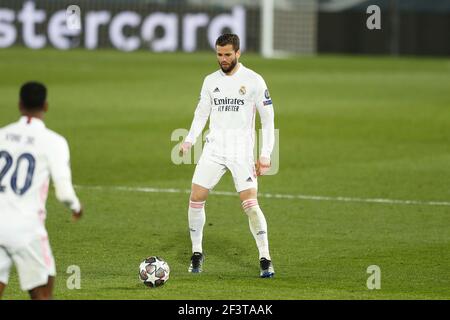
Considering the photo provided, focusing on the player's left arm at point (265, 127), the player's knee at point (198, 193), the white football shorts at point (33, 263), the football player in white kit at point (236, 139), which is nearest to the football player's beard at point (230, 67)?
the football player in white kit at point (236, 139)

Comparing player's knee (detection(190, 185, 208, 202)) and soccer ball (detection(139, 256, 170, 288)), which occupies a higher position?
player's knee (detection(190, 185, 208, 202))

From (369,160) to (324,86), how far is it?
12.8 meters

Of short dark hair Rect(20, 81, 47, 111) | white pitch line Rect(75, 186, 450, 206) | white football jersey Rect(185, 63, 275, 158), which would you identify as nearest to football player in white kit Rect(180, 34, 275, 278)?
white football jersey Rect(185, 63, 275, 158)

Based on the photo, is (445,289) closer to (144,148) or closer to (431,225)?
(431,225)

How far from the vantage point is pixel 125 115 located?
2502 centimetres

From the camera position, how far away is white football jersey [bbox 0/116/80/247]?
7.74 metres

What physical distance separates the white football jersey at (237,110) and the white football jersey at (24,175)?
317 centimetres

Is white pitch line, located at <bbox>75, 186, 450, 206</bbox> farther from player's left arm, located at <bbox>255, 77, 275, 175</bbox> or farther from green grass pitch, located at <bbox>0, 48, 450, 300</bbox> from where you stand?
player's left arm, located at <bbox>255, 77, 275, 175</bbox>

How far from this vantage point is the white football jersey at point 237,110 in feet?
35.0

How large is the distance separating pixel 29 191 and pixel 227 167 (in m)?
3.36

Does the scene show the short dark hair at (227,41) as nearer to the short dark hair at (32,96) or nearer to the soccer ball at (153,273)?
the soccer ball at (153,273)

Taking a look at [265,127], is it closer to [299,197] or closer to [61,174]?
[61,174]

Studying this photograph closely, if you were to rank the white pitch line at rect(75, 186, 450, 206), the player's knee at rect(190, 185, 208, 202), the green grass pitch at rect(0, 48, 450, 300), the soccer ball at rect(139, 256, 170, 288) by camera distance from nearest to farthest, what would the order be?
the soccer ball at rect(139, 256, 170, 288)
the green grass pitch at rect(0, 48, 450, 300)
the player's knee at rect(190, 185, 208, 202)
the white pitch line at rect(75, 186, 450, 206)

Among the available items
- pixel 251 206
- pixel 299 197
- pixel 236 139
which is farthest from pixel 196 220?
pixel 299 197
